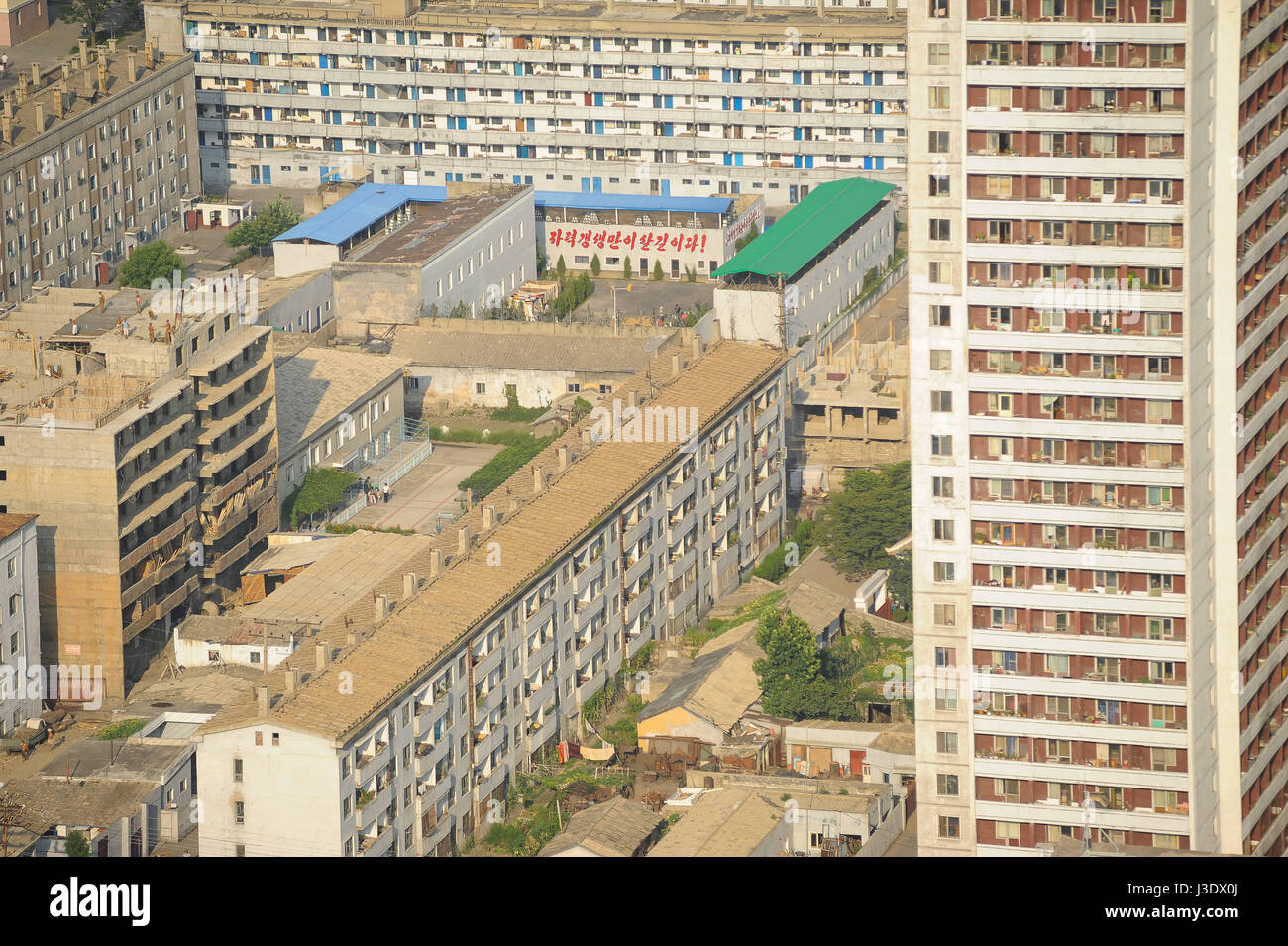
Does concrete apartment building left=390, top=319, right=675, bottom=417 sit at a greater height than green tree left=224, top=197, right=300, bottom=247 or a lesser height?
lesser

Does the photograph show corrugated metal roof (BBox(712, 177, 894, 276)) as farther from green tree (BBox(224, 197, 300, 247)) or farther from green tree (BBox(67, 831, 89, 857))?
green tree (BBox(67, 831, 89, 857))

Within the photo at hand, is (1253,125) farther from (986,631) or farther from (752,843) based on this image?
(752,843)

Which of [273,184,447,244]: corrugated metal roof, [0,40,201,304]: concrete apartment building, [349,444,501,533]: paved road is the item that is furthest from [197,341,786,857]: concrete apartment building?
[0,40,201,304]: concrete apartment building

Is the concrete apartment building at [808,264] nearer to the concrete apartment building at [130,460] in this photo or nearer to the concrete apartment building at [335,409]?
the concrete apartment building at [335,409]

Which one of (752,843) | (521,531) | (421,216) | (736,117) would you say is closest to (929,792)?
(752,843)

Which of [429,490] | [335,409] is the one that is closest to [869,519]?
[429,490]

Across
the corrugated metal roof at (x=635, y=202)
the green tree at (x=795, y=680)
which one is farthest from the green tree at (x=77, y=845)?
the corrugated metal roof at (x=635, y=202)
